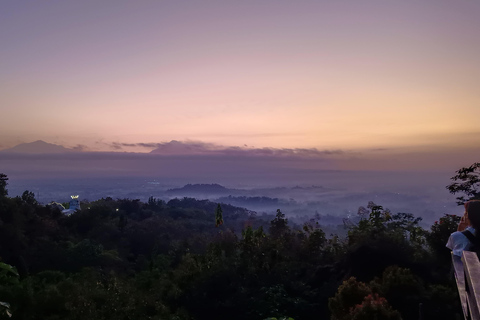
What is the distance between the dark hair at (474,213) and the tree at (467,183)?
14.1 m

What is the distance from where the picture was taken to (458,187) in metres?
17.2

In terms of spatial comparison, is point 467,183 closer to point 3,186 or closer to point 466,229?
point 466,229

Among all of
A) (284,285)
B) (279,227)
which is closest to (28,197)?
(279,227)

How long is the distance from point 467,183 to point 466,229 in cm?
1512

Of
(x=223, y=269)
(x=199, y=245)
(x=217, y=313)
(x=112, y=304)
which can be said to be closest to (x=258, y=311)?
(x=217, y=313)

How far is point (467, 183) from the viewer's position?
16891 mm

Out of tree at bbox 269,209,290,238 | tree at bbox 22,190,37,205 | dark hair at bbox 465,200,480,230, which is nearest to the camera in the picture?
dark hair at bbox 465,200,480,230

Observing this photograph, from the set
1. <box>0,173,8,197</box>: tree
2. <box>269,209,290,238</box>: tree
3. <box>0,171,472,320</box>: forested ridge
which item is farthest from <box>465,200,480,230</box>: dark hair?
<box>0,173,8,197</box>: tree

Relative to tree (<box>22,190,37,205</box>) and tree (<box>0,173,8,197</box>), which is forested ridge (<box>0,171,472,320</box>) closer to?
tree (<box>0,173,8,197</box>)

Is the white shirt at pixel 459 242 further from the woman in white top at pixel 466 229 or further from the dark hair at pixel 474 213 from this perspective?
the dark hair at pixel 474 213

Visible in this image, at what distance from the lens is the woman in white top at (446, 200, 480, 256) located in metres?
3.93

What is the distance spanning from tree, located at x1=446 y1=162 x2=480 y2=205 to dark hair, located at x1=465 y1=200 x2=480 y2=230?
14.1 m

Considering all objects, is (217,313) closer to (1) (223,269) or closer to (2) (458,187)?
(1) (223,269)

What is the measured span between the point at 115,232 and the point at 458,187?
128 feet
